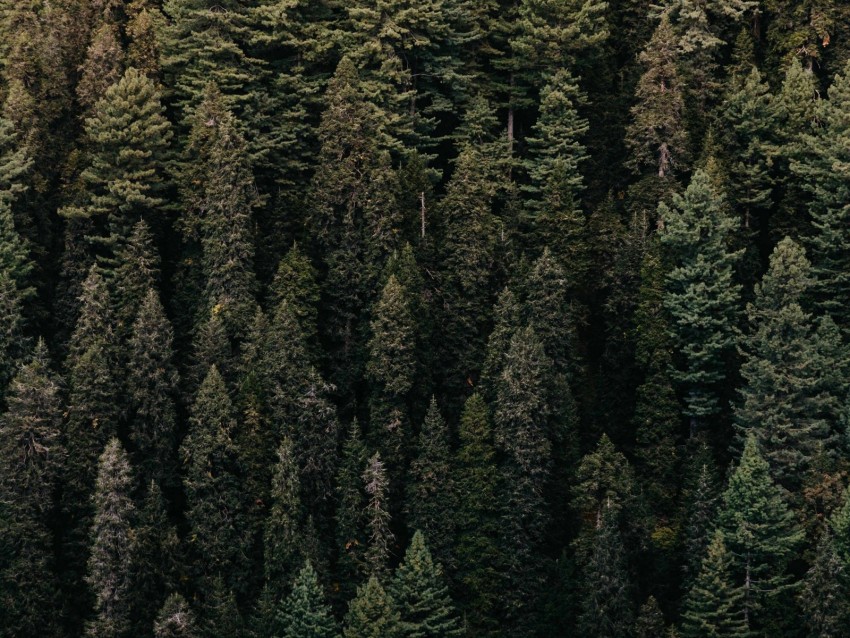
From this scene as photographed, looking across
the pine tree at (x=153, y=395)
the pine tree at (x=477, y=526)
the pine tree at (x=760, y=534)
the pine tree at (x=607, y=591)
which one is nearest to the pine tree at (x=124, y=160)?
the pine tree at (x=153, y=395)

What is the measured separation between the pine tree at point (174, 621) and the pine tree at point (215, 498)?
285 centimetres

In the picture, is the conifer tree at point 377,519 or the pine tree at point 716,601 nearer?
the pine tree at point 716,601

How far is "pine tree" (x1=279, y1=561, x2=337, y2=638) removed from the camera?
83062 mm

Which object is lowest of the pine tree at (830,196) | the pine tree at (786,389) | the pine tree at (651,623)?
the pine tree at (651,623)

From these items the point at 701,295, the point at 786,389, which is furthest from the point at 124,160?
the point at 786,389

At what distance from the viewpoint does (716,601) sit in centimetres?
8375

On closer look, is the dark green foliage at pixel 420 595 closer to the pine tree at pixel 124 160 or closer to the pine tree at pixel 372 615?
the pine tree at pixel 372 615

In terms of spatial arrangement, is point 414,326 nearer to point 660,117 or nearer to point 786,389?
point 786,389

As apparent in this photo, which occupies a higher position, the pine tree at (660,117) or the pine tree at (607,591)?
the pine tree at (660,117)

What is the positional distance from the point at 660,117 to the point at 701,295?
13.1 meters

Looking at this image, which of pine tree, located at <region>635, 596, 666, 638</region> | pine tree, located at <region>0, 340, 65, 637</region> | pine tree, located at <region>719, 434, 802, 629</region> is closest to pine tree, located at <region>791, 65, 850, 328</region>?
pine tree, located at <region>719, 434, 802, 629</region>

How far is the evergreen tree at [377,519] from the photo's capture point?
85938mm

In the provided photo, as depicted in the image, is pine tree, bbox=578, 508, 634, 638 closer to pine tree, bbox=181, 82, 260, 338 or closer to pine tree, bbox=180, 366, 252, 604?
pine tree, bbox=180, 366, 252, 604

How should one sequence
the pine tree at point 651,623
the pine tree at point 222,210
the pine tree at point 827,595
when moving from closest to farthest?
the pine tree at point 827,595, the pine tree at point 651,623, the pine tree at point 222,210
